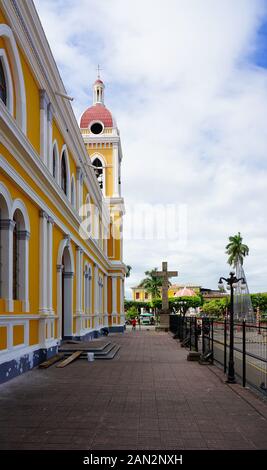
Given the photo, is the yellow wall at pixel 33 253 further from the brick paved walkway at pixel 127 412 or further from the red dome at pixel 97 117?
the red dome at pixel 97 117

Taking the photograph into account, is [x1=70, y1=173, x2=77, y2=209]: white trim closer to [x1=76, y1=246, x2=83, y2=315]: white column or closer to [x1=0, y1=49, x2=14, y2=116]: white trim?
[x1=76, y1=246, x2=83, y2=315]: white column

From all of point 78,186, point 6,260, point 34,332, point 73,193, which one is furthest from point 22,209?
point 78,186

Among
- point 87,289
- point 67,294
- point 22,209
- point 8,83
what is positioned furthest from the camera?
point 87,289

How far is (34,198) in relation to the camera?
1273cm

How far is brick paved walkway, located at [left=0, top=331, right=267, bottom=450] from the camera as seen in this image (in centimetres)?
592

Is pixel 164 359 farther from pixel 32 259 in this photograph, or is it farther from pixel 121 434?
pixel 121 434

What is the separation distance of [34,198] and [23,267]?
183cm

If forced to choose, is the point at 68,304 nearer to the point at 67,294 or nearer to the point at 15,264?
the point at 67,294

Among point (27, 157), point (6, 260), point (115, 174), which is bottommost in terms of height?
point (6, 260)

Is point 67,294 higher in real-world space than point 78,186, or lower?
lower

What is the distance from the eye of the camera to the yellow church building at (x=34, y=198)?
10.8 metres

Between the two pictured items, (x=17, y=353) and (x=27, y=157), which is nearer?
(x=17, y=353)

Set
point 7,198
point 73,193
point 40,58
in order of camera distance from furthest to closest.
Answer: point 73,193 < point 40,58 < point 7,198
